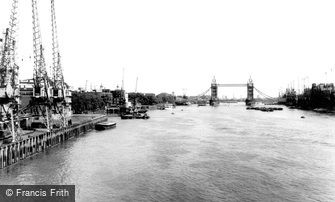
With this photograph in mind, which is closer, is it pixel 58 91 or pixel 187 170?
pixel 187 170

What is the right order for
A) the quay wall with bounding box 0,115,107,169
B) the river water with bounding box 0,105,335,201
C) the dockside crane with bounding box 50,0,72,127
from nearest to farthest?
the river water with bounding box 0,105,335,201, the quay wall with bounding box 0,115,107,169, the dockside crane with bounding box 50,0,72,127

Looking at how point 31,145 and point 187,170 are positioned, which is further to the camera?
point 31,145

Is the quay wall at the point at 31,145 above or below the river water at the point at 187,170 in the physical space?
above

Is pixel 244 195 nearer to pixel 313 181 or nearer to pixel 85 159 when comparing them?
pixel 313 181

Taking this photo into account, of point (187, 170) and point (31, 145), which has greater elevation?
point (31, 145)

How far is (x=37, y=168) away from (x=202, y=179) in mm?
17156

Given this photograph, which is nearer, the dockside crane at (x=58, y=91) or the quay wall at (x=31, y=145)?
the quay wall at (x=31, y=145)

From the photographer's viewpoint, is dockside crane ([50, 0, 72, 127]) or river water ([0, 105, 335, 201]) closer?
river water ([0, 105, 335, 201])

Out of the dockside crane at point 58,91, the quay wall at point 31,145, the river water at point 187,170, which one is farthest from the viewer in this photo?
the dockside crane at point 58,91

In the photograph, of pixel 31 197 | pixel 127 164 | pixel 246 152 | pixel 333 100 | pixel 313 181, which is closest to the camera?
pixel 31 197

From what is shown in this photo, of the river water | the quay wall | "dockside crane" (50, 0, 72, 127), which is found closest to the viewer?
the river water

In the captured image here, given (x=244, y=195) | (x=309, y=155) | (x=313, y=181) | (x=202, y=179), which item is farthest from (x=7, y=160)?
(x=309, y=155)

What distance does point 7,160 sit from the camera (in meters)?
35.6

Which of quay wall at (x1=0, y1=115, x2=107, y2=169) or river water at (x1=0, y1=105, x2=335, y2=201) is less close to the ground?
quay wall at (x1=0, y1=115, x2=107, y2=169)
